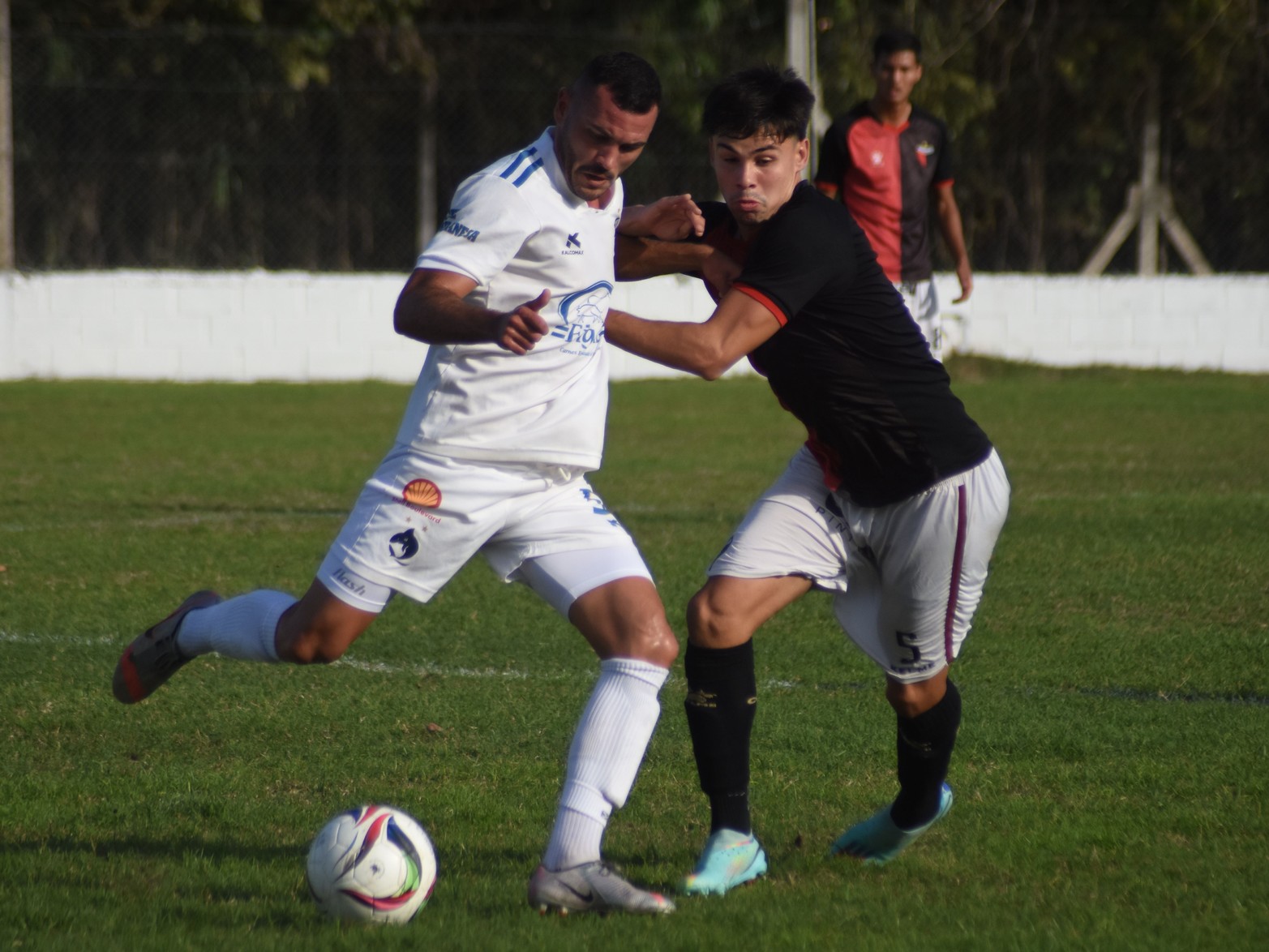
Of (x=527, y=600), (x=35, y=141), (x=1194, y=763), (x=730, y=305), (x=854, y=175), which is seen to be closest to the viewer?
(x=730, y=305)

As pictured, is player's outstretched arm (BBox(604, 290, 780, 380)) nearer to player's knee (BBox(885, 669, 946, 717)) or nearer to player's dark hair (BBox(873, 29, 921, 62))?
player's knee (BBox(885, 669, 946, 717))

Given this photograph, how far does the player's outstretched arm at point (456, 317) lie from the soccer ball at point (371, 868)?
1.04m

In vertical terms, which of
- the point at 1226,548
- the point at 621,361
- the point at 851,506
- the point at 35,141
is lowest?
→ the point at 621,361

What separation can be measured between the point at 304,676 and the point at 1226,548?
4.71 m

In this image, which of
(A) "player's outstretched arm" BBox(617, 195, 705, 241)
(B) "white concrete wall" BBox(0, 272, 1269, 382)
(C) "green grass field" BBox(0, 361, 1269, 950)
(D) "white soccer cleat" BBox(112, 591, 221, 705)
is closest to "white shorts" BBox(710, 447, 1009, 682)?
(C) "green grass field" BBox(0, 361, 1269, 950)

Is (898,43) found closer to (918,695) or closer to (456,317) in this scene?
(918,695)

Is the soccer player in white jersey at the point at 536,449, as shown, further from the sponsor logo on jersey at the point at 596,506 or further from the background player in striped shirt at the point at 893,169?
the background player in striped shirt at the point at 893,169

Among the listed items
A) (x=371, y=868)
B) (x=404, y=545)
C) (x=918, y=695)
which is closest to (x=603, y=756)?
(x=371, y=868)

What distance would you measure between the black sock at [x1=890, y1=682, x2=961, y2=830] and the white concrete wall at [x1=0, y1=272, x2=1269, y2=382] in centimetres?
1405

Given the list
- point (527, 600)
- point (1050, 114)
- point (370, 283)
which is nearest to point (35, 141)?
point (370, 283)

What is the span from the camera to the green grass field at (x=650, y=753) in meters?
3.59

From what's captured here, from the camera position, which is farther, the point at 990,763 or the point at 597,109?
the point at 990,763

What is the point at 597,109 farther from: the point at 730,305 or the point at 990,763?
the point at 990,763

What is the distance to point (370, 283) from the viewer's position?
62.1 feet
